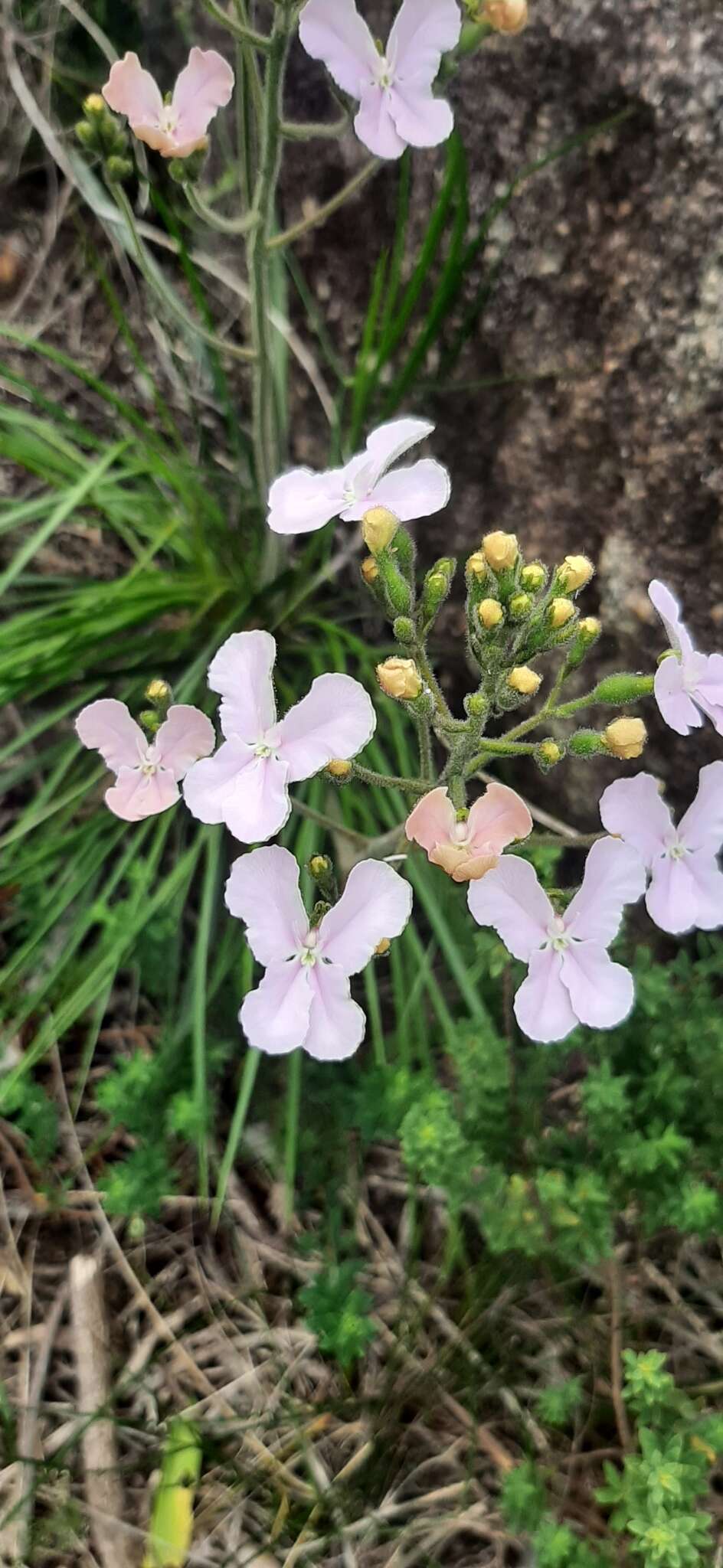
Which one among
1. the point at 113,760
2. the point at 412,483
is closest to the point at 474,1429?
the point at 113,760

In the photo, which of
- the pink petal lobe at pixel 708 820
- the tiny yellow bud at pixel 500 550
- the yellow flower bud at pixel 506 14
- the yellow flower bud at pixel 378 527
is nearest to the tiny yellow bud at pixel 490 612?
the tiny yellow bud at pixel 500 550

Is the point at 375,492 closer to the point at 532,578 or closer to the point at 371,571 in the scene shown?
the point at 371,571

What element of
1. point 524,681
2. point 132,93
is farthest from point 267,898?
point 132,93

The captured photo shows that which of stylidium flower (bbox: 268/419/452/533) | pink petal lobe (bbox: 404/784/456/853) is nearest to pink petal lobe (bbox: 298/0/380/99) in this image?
stylidium flower (bbox: 268/419/452/533)

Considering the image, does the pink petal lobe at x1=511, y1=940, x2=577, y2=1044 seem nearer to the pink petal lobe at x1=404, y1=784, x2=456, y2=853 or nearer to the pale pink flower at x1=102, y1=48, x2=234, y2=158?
the pink petal lobe at x1=404, y1=784, x2=456, y2=853

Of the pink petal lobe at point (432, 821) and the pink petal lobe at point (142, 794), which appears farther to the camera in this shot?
the pink petal lobe at point (142, 794)

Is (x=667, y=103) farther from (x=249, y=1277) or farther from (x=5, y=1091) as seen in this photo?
(x=249, y=1277)

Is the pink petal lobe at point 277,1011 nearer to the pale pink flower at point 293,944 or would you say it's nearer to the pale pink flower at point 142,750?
the pale pink flower at point 293,944
